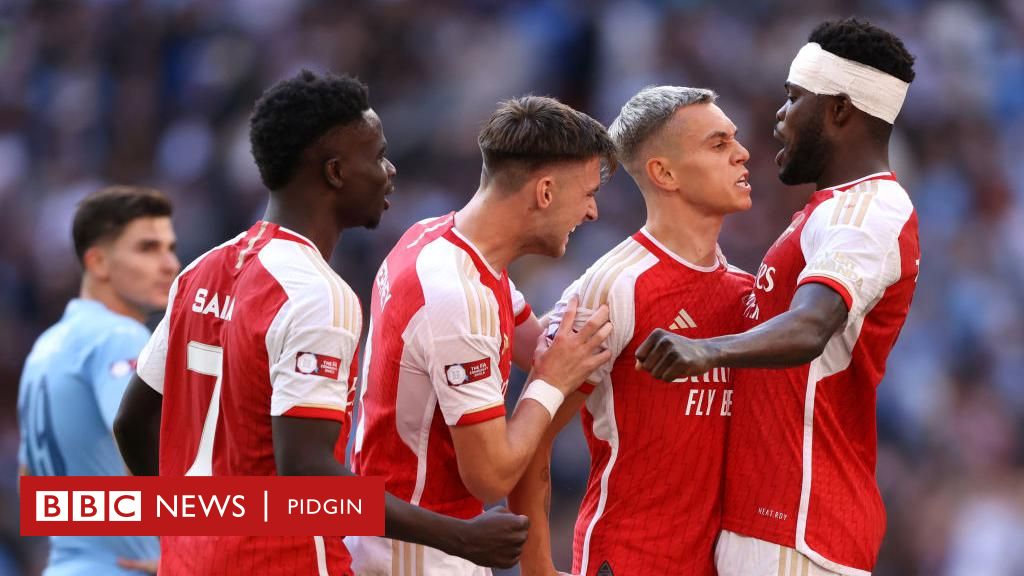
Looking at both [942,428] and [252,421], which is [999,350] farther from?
[252,421]

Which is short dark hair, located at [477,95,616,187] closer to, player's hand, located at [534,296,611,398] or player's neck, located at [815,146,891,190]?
player's hand, located at [534,296,611,398]

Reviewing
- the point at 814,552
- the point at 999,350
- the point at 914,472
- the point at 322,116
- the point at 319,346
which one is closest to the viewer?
the point at 319,346

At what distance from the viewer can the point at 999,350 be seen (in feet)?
33.7

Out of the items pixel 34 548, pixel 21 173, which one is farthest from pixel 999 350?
pixel 21 173

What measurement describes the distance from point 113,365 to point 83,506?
1480 millimetres

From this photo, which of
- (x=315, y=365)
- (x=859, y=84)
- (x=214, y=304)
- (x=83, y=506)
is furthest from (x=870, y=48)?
(x=83, y=506)

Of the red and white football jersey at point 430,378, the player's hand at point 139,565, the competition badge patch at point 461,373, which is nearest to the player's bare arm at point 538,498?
the red and white football jersey at point 430,378

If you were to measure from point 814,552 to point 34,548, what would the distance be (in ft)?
24.2

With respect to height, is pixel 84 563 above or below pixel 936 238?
below

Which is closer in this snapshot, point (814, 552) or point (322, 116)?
point (322, 116)

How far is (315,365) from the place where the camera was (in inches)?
142

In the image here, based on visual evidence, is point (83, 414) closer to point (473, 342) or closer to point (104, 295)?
point (104, 295)

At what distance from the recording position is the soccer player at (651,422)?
4438mm

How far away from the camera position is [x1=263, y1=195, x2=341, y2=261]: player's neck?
3.93 m
